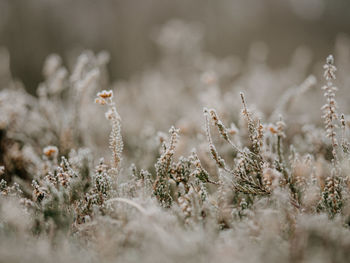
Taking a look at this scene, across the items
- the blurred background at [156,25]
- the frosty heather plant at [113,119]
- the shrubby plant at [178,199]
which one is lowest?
the shrubby plant at [178,199]

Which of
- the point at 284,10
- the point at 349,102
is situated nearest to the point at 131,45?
the point at 284,10

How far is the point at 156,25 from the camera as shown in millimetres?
7879

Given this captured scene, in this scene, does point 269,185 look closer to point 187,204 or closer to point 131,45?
point 187,204

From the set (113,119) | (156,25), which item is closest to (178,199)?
(113,119)

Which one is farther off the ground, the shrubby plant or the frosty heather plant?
the frosty heather plant

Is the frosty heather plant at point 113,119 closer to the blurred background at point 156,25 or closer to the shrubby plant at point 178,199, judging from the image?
the shrubby plant at point 178,199

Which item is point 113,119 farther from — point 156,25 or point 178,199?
point 156,25

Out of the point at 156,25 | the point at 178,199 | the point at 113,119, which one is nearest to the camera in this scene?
the point at 178,199

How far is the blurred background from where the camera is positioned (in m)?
7.07

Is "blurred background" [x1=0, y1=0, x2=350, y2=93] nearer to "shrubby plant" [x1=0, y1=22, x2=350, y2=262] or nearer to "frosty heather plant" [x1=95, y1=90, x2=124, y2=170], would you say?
"shrubby plant" [x1=0, y1=22, x2=350, y2=262]

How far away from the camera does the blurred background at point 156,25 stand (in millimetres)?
7066

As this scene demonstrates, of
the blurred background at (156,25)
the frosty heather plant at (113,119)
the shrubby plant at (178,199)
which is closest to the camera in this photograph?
the shrubby plant at (178,199)

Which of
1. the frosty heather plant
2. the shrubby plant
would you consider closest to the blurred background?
the shrubby plant

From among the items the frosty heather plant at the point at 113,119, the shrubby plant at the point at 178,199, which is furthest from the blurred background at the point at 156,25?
the frosty heather plant at the point at 113,119
